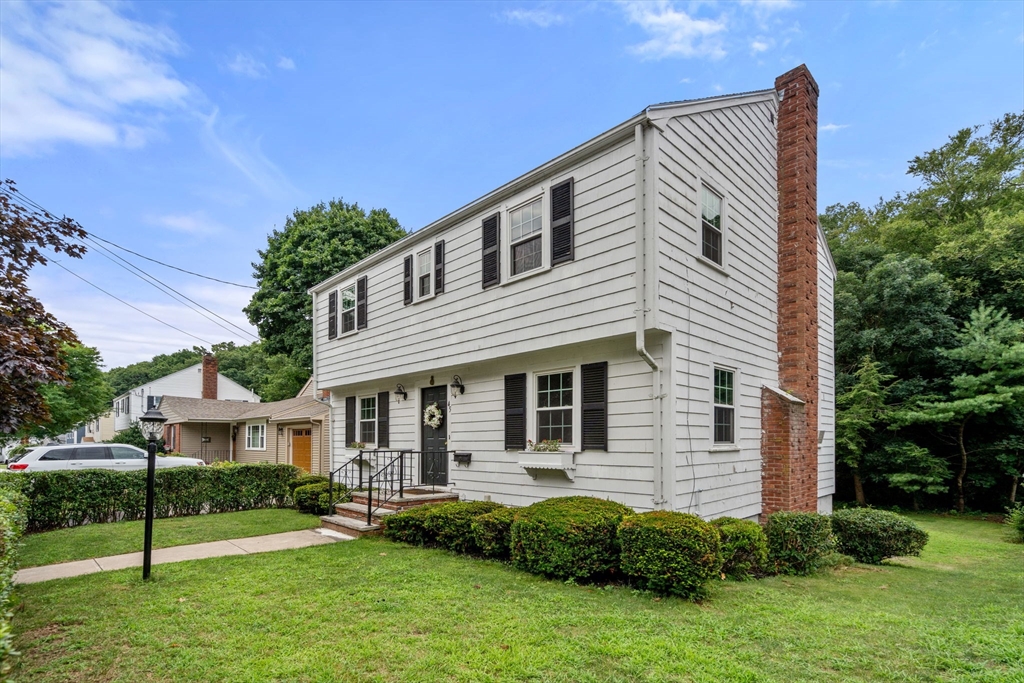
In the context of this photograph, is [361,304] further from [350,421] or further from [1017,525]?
[1017,525]

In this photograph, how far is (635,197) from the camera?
288 inches

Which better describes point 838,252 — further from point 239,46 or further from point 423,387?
point 239,46

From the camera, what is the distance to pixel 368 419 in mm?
13719

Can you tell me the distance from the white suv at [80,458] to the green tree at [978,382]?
21.0 m

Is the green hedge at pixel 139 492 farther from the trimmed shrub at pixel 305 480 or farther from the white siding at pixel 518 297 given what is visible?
the white siding at pixel 518 297

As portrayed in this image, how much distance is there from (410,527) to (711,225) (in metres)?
6.72

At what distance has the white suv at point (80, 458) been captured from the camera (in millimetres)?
15906

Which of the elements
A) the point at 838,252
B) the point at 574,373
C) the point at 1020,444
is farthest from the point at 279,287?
the point at 1020,444

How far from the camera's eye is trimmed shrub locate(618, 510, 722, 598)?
18.3 feet

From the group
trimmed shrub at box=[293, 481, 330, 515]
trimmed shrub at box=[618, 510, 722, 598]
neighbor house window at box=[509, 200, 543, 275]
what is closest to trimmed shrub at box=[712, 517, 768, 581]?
trimmed shrub at box=[618, 510, 722, 598]

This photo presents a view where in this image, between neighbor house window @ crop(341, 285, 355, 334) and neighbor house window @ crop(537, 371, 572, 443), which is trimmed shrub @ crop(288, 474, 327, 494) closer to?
neighbor house window @ crop(341, 285, 355, 334)

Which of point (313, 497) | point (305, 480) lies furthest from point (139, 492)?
point (313, 497)

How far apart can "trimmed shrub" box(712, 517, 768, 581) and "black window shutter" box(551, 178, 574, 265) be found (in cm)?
424

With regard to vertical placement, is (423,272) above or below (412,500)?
above
